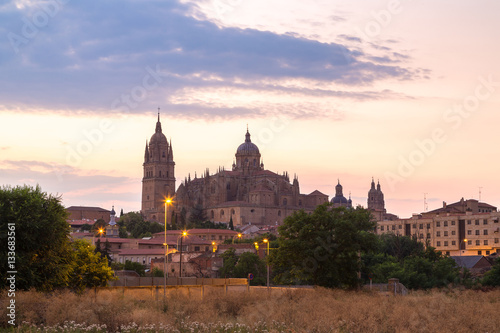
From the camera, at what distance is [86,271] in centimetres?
Answer: 3566

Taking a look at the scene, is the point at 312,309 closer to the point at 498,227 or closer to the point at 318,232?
the point at 318,232

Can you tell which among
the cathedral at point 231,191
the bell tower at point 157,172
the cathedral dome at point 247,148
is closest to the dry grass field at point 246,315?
the cathedral at point 231,191

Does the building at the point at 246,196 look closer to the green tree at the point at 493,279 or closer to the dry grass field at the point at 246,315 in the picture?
the green tree at the point at 493,279

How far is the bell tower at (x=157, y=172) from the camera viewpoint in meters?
192

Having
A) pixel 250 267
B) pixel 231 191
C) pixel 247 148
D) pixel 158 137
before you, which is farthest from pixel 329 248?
pixel 158 137

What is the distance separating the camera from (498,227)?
320 feet

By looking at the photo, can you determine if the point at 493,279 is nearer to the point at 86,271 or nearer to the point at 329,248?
the point at 329,248

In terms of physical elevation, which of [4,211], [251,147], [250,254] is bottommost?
[250,254]

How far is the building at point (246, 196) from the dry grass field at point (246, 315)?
13207 cm

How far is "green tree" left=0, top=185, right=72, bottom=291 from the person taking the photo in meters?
29.6

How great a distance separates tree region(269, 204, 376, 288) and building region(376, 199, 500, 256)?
57.2 metres

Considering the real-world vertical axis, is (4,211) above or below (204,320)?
above

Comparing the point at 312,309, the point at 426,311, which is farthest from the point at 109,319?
the point at 426,311

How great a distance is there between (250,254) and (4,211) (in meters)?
45.8
